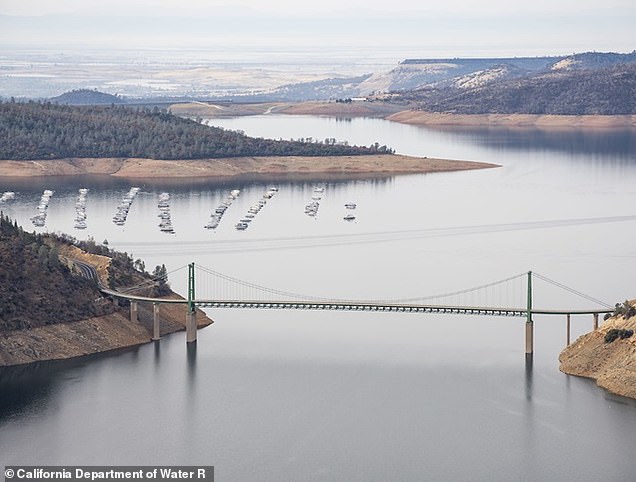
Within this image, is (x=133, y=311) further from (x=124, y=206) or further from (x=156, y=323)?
Result: (x=124, y=206)

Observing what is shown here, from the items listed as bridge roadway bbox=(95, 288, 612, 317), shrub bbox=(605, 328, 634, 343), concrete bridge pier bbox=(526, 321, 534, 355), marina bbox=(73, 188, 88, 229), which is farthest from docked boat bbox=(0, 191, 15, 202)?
shrub bbox=(605, 328, 634, 343)

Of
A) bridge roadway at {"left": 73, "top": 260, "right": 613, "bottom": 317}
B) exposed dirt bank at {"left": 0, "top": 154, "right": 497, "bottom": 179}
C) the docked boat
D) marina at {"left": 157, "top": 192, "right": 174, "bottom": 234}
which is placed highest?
exposed dirt bank at {"left": 0, "top": 154, "right": 497, "bottom": 179}

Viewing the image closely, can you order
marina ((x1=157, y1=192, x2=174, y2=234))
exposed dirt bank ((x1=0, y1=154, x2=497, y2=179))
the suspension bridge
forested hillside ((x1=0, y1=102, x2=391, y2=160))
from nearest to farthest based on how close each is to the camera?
the suspension bridge
marina ((x1=157, y1=192, x2=174, y2=234))
exposed dirt bank ((x1=0, y1=154, x2=497, y2=179))
forested hillside ((x1=0, y1=102, x2=391, y2=160))

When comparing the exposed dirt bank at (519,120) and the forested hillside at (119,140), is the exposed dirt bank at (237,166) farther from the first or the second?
the exposed dirt bank at (519,120)

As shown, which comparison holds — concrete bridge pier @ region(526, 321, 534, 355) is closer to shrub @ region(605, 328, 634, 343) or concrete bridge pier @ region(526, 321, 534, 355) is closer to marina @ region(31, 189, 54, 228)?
shrub @ region(605, 328, 634, 343)

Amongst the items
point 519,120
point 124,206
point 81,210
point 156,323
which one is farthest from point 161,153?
point 519,120

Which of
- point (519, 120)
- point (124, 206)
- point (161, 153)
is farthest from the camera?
point (519, 120)

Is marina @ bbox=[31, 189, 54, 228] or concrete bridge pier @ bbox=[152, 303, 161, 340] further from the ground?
marina @ bbox=[31, 189, 54, 228]
